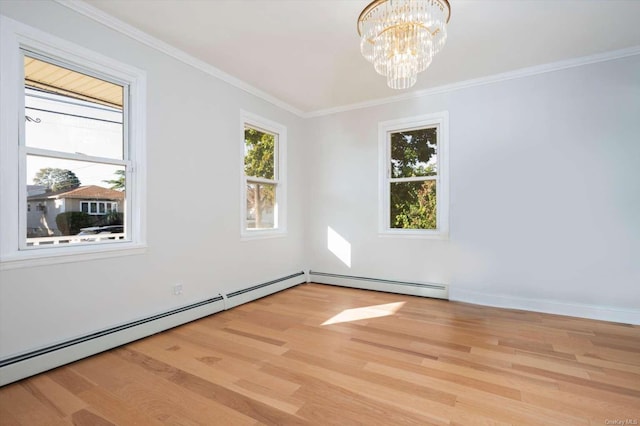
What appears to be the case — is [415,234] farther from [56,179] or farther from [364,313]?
[56,179]

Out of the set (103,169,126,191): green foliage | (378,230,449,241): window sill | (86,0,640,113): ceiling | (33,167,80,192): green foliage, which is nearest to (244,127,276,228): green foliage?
(86,0,640,113): ceiling

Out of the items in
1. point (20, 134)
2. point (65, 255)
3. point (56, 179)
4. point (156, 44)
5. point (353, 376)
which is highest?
point (156, 44)

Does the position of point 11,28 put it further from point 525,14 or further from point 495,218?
point 495,218

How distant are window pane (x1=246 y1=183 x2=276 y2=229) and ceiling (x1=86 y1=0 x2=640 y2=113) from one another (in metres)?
1.37

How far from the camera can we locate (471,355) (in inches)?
91.8

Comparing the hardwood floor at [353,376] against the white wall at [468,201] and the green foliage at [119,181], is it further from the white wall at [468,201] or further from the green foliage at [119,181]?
the green foliage at [119,181]

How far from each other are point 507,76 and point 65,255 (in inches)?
181

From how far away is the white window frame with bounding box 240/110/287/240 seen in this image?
3.75 metres

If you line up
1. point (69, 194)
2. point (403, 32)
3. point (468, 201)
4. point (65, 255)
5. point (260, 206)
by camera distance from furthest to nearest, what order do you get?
point (260, 206)
point (468, 201)
point (69, 194)
point (65, 255)
point (403, 32)

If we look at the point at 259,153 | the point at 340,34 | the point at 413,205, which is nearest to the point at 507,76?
the point at 413,205

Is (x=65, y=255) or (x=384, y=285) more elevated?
(x=65, y=255)

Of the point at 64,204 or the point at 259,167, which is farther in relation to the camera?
the point at 259,167

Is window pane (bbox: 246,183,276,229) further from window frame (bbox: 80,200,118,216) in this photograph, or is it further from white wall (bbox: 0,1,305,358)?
window frame (bbox: 80,200,118,216)

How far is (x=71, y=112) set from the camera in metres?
2.37
